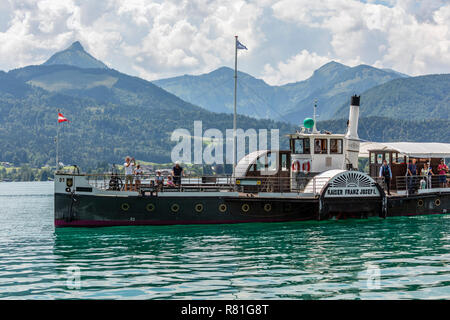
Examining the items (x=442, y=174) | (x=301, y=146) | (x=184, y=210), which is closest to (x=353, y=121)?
(x=301, y=146)

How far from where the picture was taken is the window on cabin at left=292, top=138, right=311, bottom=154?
111 feet

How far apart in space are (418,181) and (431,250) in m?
15.3

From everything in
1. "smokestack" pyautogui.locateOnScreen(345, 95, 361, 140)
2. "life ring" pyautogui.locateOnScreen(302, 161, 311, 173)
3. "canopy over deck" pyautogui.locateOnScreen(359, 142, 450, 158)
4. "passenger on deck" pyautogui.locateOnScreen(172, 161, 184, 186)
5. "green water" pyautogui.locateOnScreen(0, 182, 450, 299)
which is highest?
"smokestack" pyautogui.locateOnScreen(345, 95, 361, 140)

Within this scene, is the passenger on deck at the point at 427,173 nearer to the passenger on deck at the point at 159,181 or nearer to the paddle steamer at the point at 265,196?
the paddle steamer at the point at 265,196

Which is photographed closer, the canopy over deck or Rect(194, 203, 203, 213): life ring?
Rect(194, 203, 203, 213): life ring

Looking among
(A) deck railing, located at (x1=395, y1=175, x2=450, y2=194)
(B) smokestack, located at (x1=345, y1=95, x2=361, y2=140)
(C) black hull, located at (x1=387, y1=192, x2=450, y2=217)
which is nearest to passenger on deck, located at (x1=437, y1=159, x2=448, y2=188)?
(A) deck railing, located at (x1=395, y1=175, x2=450, y2=194)

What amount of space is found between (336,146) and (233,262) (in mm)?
17398

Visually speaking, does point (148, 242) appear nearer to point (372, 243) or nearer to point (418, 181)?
point (372, 243)

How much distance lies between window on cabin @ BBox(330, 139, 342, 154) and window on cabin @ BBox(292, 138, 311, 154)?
1504 millimetres

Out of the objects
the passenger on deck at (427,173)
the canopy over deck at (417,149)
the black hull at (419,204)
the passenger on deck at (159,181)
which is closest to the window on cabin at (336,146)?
the canopy over deck at (417,149)

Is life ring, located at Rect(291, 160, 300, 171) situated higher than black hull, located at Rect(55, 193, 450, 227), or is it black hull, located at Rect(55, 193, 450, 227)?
life ring, located at Rect(291, 160, 300, 171)

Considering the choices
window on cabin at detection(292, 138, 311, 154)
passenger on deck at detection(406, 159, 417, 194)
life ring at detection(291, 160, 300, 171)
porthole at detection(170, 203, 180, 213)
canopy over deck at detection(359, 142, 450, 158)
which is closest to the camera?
porthole at detection(170, 203, 180, 213)

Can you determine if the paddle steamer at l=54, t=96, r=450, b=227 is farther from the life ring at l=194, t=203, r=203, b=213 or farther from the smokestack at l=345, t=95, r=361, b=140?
the smokestack at l=345, t=95, r=361, b=140
